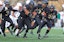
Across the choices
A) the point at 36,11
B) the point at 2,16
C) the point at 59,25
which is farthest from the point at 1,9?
the point at 59,25

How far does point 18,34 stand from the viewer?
18.6m

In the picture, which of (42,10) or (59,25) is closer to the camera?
(42,10)

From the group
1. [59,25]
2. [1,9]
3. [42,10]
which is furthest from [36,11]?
[59,25]

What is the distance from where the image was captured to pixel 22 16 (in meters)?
18.0

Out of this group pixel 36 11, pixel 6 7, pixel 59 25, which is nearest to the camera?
pixel 36 11

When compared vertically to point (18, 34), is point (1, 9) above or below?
above

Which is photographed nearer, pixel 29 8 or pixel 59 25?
pixel 29 8

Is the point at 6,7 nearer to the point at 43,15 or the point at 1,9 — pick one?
the point at 1,9

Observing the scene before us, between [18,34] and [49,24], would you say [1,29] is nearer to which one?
[18,34]

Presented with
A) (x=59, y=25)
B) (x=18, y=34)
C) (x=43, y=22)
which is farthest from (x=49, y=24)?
(x=59, y=25)

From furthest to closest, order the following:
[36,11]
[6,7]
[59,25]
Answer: [59,25] → [6,7] → [36,11]

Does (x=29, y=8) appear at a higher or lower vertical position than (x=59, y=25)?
higher

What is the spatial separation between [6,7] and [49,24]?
7.97 ft

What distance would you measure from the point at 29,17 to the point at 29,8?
633mm
